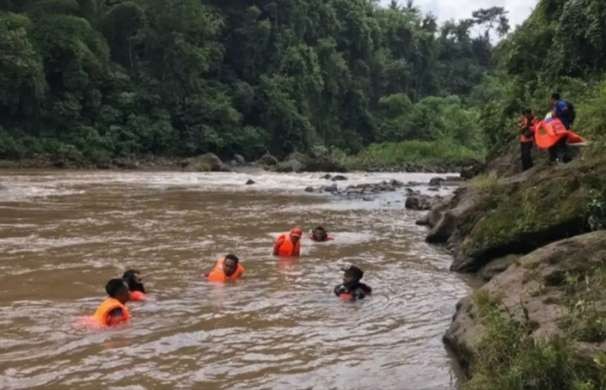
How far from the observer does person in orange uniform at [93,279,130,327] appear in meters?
7.18

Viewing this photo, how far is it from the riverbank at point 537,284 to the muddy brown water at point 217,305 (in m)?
0.55

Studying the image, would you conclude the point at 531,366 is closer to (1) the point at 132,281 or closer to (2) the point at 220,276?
(1) the point at 132,281

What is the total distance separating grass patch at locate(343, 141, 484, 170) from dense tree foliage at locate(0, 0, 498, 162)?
615cm

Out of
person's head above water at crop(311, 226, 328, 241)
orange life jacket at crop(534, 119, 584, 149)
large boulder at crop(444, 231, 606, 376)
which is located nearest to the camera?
large boulder at crop(444, 231, 606, 376)

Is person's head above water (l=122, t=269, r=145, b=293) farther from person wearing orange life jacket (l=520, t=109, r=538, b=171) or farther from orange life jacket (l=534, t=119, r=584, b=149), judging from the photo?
person wearing orange life jacket (l=520, t=109, r=538, b=171)

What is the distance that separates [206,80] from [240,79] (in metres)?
3.41

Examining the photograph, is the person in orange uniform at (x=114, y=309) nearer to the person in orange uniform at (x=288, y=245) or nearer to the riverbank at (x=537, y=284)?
the riverbank at (x=537, y=284)

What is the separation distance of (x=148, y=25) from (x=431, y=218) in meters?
35.6

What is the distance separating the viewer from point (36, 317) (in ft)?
25.1

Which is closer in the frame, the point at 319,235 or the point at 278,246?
the point at 278,246

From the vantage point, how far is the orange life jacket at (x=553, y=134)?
37.7ft

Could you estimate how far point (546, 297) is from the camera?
565cm

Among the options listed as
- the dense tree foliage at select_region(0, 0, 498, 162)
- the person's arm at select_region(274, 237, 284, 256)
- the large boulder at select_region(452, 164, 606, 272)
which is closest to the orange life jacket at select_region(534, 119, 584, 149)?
the large boulder at select_region(452, 164, 606, 272)

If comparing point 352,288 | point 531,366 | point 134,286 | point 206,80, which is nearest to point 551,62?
point 352,288
